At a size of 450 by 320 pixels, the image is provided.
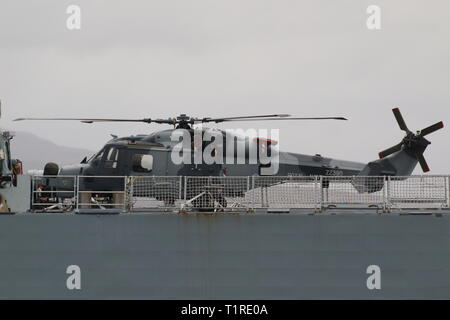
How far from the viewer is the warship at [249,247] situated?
2141 centimetres

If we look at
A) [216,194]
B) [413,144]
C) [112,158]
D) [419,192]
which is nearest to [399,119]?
[413,144]

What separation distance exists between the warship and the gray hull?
3 centimetres

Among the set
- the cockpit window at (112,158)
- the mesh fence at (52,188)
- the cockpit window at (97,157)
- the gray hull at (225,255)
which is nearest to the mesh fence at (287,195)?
the gray hull at (225,255)

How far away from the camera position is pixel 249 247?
2167cm

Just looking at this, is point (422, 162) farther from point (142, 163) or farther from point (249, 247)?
point (142, 163)

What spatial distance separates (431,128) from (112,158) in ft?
35.9

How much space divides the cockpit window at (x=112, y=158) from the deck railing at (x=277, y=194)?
221 cm

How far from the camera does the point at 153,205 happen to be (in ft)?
75.0

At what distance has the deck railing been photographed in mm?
21891

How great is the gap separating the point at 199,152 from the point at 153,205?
11.6 ft

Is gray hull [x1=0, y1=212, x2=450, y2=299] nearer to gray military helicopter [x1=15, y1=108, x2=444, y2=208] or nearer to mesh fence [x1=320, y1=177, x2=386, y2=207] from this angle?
mesh fence [x1=320, y1=177, x2=386, y2=207]

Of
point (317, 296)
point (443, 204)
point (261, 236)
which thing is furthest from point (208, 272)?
point (443, 204)

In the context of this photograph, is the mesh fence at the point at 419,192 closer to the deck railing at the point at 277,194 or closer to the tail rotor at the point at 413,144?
the deck railing at the point at 277,194

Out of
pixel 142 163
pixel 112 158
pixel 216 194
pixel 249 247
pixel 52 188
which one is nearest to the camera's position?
pixel 249 247
